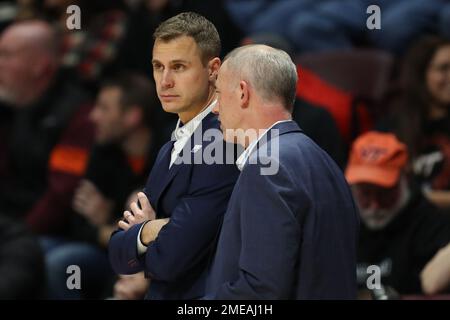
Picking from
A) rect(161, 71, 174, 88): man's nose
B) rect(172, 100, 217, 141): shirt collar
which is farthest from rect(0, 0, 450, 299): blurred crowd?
rect(161, 71, 174, 88): man's nose

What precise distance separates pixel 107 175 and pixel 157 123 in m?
0.29

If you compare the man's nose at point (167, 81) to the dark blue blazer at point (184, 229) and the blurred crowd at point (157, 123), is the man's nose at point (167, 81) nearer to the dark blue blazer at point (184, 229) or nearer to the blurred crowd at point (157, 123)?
the dark blue blazer at point (184, 229)

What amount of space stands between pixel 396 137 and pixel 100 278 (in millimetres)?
1316

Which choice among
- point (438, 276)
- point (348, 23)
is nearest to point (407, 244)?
point (438, 276)

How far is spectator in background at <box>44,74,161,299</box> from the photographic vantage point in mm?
4406

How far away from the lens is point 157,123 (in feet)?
14.9

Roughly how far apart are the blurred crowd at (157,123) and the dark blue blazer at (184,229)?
894mm

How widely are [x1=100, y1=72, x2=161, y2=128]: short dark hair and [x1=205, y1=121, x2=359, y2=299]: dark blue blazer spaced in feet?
6.83

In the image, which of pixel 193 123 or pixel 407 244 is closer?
pixel 193 123

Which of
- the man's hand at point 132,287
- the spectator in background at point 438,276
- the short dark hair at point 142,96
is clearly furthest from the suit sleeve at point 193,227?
the short dark hair at point 142,96

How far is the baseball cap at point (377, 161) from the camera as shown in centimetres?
427

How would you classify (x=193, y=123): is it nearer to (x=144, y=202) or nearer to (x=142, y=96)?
(x=144, y=202)
